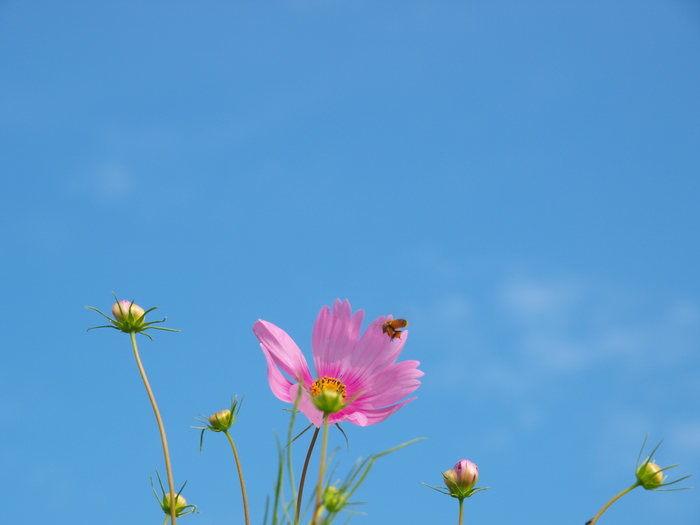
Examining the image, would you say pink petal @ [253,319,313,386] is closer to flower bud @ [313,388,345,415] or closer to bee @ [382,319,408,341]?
bee @ [382,319,408,341]

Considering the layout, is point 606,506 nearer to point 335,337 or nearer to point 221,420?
point 335,337

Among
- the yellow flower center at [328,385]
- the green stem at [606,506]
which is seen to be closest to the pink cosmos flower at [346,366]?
the yellow flower center at [328,385]

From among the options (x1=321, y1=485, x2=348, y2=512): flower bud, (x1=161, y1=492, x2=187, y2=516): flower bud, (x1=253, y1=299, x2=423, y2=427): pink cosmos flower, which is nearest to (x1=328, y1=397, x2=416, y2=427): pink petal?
(x1=253, y1=299, x2=423, y2=427): pink cosmos flower

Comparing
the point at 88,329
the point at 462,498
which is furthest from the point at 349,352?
the point at 88,329

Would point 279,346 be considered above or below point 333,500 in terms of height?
above

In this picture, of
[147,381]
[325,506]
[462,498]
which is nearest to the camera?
[325,506]

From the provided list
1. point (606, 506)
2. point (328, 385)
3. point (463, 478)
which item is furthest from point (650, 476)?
point (328, 385)

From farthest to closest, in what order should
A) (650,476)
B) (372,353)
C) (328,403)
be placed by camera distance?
1. (372,353)
2. (650,476)
3. (328,403)

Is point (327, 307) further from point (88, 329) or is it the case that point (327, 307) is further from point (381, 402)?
point (88, 329)
